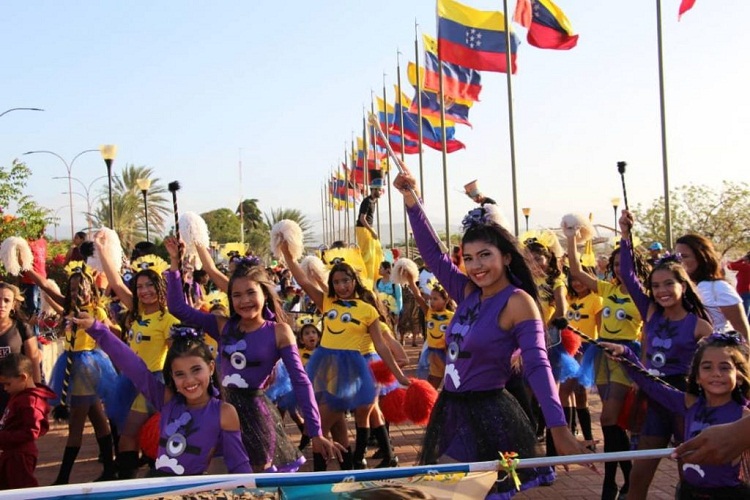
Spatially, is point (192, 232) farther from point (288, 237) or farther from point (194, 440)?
point (194, 440)

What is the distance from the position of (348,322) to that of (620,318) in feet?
8.09

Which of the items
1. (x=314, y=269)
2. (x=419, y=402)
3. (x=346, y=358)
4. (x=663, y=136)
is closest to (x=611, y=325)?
(x=419, y=402)

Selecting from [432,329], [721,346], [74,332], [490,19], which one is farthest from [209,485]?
[490,19]

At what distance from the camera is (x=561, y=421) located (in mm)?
3152

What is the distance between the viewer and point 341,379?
729 centimetres

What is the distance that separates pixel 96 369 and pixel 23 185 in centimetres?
748

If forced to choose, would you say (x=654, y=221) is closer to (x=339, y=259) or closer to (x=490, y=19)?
(x=490, y=19)

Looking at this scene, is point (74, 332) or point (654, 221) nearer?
point (74, 332)

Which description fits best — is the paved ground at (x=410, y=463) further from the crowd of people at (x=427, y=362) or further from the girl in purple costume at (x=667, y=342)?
the girl in purple costume at (x=667, y=342)

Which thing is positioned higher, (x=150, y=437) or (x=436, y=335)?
(x=436, y=335)

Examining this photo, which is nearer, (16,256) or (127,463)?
(127,463)

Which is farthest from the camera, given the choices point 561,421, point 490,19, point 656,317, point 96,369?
point 490,19

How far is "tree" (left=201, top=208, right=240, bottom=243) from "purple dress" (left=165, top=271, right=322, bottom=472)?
222 feet

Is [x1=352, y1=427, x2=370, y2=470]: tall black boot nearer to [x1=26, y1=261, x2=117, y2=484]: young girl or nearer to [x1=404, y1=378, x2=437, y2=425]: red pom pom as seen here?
[x1=404, y1=378, x2=437, y2=425]: red pom pom
